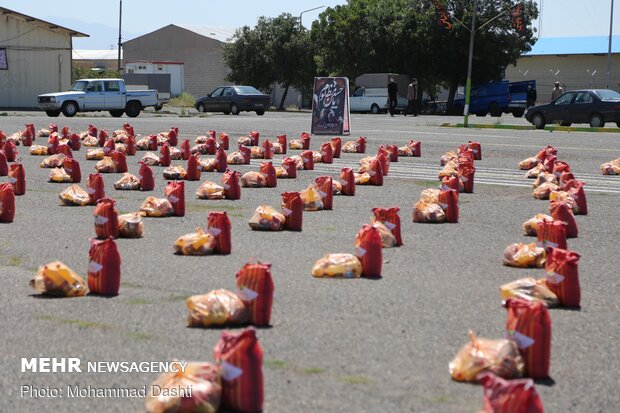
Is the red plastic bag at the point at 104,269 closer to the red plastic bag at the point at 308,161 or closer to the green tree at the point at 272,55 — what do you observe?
the red plastic bag at the point at 308,161

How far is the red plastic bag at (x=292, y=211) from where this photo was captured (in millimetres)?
10641

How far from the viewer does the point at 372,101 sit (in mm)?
60719

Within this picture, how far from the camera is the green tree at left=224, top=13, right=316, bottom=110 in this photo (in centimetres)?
7706

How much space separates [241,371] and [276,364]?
89 centimetres

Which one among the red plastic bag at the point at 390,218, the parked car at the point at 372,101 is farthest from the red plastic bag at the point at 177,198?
the parked car at the point at 372,101

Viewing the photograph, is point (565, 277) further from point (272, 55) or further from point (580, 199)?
point (272, 55)

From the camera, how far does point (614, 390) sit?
211 inches

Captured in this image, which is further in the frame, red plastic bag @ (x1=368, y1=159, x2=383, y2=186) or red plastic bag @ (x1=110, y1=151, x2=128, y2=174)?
red plastic bag @ (x1=110, y1=151, x2=128, y2=174)

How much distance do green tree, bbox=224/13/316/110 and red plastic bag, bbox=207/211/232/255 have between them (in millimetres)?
67924

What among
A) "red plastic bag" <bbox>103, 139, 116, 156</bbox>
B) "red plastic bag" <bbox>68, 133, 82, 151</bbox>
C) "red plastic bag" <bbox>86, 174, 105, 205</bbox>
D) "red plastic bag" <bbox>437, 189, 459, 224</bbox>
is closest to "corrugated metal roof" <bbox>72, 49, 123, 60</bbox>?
"red plastic bag" <bbox>68, 133, 82, 151</bbox>

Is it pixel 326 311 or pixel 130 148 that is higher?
pixel 130 148

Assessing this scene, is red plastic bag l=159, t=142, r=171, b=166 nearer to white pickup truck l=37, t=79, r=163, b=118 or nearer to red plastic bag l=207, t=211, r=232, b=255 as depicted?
red plastic bag l=207, t=211, r=232, b=255

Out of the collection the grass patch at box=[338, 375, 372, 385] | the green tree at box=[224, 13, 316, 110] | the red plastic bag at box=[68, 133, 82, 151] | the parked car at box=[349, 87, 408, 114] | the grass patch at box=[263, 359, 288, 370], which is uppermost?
the green tree at box=[224, 13, 316, 110]

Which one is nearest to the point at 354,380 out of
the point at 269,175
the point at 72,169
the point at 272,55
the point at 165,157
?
the point at 269,175
